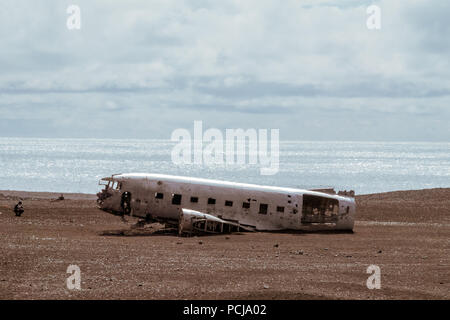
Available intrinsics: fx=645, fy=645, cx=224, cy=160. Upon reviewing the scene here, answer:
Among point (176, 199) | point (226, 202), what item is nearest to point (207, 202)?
point (226, 202)

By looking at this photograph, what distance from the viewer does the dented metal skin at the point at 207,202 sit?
3300 cm

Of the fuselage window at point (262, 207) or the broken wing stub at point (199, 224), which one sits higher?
the fuselage window at point (262, 207)

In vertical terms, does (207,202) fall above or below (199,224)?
above

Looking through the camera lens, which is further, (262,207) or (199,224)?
(262,207)

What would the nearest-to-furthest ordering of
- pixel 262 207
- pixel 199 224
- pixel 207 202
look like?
pixel 199 224
pixel 207 202
pixel 262 207

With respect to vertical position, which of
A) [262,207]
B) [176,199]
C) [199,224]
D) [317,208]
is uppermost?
[176,199]

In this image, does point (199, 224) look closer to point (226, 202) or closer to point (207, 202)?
point (207, 202)

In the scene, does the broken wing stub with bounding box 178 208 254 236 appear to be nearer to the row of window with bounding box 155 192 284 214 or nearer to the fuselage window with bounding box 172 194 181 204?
the fuselage window with bounding box 172 194 181 204

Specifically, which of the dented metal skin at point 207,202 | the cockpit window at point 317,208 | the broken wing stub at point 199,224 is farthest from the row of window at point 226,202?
the cockpit window at point 317,208

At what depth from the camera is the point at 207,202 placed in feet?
109

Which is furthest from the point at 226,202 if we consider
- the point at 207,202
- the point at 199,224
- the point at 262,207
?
the point at 199,224

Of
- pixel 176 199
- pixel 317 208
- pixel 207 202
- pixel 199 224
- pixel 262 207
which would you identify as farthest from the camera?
pixel 317 208

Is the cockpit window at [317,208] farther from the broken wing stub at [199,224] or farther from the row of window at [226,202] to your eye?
the broken wing stub at [199,224]

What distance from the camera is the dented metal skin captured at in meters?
33.0
